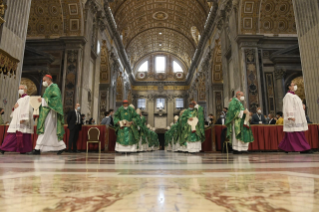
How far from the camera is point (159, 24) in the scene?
85.6 ft

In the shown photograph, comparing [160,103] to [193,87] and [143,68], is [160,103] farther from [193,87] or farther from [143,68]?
[193,87]

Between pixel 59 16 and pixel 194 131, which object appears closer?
pixel 194 131

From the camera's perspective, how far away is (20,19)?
6.21 m

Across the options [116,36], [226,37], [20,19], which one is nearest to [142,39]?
[116,36]

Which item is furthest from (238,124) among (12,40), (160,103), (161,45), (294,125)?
(161,45)

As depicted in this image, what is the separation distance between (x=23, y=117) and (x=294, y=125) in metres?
5.82

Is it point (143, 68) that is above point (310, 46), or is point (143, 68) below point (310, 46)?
above

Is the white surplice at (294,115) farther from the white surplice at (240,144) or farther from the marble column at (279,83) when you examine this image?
the marble column at (279,83)

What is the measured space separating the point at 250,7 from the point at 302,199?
1183 centimetres

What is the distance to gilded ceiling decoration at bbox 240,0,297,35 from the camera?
1085 centimetres

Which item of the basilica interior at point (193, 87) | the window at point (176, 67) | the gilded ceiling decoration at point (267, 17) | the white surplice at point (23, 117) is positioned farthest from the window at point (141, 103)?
the white surplice at point (23, 117)

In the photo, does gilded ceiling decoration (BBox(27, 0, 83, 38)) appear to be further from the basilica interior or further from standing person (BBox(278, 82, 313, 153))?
standing person (BBox(278, 82, 313, 153))

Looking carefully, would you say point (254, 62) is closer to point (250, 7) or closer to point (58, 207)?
point (250, 7)

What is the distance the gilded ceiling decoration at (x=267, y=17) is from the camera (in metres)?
10.9
